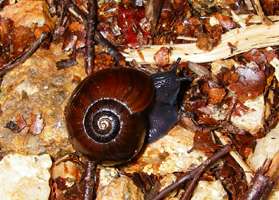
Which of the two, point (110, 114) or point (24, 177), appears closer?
point (110, 114)

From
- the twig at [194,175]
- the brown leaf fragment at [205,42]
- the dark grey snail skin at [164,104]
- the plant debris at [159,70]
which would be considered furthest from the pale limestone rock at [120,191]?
the brown leaf fragment at [205,42]

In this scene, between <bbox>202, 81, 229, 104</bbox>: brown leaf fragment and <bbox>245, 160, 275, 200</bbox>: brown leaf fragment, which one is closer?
<bbox>245, 160, 275, 200</bbox>: brown leaf fragment

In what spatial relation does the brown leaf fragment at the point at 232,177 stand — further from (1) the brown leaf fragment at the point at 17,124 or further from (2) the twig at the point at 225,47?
(1) the brown leaf fragment at the point at 17,124

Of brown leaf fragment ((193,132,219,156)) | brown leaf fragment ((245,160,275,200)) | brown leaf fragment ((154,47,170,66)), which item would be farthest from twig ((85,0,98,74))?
brown leaf fragment ((245,160,275,200))

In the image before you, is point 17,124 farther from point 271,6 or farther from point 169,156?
point 271,6

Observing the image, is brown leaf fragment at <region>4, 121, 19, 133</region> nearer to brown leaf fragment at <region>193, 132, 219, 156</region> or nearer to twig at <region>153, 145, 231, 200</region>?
twig at <region>153, 145, 231, 200</region>

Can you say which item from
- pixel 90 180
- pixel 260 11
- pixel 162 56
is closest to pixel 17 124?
pixel 90 180
